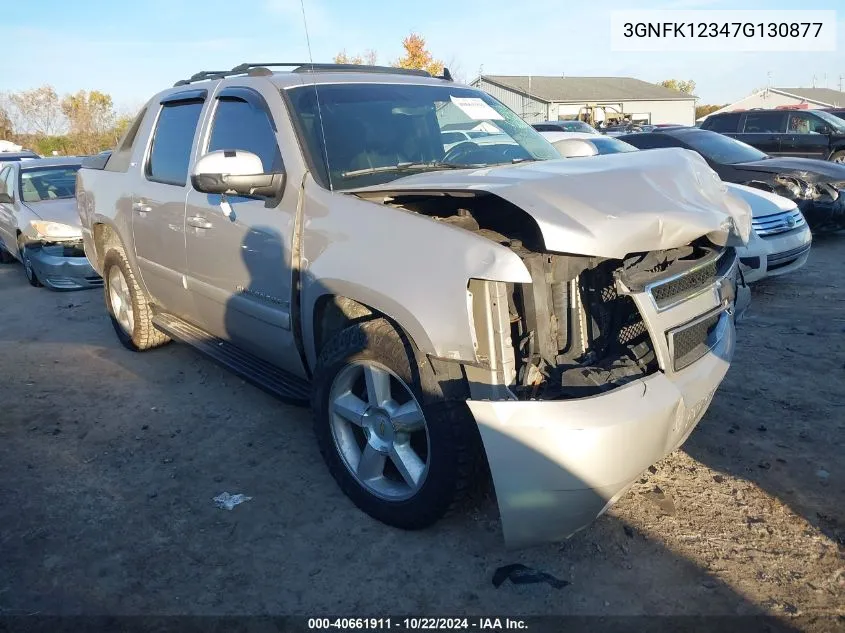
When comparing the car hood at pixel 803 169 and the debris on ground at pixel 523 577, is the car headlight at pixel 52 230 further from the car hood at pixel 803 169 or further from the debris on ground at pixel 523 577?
the car hood at pixel 803 169

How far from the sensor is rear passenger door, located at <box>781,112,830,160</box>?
14164 mm

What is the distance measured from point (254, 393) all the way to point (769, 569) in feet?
10.7

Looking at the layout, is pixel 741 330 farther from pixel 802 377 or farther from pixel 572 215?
pixel 572 215

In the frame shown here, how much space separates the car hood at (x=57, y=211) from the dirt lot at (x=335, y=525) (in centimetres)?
459

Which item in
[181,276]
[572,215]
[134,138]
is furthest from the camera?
[134,138]

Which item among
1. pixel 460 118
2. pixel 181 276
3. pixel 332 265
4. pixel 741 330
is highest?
pixel 460 118

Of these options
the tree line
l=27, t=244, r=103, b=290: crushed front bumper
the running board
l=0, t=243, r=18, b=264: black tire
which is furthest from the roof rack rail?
the tree line

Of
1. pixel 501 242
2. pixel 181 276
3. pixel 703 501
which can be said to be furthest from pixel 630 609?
pixel 181 276

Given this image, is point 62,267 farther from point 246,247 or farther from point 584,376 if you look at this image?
point 584,376

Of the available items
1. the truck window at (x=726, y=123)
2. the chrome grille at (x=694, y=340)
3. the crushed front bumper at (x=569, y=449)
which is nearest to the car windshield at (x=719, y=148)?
the truck window at (x=726, y=123)

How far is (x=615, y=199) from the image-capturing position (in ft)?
8.22

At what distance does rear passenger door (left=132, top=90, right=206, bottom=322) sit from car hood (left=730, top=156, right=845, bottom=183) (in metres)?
7.39

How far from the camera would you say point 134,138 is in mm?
5059

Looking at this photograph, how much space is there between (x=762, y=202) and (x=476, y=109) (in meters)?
4.00
